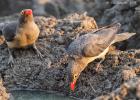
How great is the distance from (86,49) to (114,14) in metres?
3.41

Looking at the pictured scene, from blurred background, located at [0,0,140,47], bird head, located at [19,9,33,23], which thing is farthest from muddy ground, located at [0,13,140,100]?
blurred background, located at [0,0,140,47]

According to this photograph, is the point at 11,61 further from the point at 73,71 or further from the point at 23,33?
the point at 73,71

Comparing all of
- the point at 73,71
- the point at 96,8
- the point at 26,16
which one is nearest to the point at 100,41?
the point at 73,71

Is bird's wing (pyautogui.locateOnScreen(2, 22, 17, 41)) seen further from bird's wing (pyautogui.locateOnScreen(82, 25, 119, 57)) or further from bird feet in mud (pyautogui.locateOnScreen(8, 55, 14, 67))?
bird's wing (pyautogui.locateOnScreen(82, 25, 119, 57))

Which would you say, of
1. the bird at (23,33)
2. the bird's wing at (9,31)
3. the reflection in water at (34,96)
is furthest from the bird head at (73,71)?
the bird's wing at (9,31)

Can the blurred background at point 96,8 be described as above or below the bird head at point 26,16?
below

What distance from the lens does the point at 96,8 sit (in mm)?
16188

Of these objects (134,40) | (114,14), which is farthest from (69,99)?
(114,14)

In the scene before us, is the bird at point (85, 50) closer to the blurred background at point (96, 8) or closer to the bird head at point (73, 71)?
the bird head at point (73, 71)

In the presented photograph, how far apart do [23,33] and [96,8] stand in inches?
166

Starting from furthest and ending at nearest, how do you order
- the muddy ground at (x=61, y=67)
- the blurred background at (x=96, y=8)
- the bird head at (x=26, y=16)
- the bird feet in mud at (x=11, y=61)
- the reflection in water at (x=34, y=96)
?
the blurred background at (x=96, y=8)
the bird head at (x=26, y=16)
the bird feet in mud at (x=11, y=61)
the reflection in water at (x=34, y=96)
the muddy ground at (x=61, y=67)

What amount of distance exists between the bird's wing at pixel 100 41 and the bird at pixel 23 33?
3.73 feet

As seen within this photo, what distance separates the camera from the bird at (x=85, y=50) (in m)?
11.2

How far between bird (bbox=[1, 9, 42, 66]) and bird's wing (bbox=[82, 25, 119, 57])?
114 centimetres
